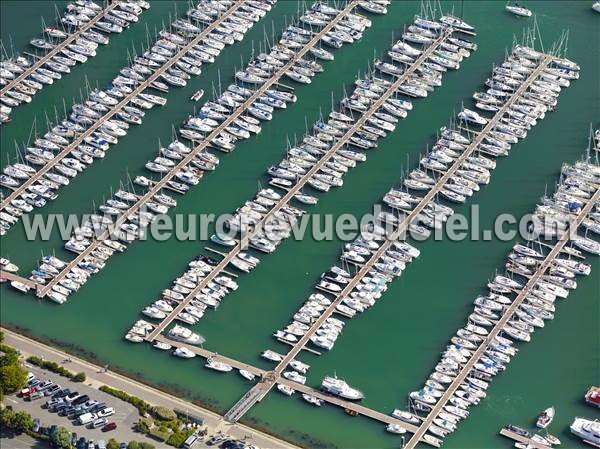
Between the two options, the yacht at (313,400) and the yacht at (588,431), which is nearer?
the yacht at (588,431)

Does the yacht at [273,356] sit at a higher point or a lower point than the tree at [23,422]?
higher

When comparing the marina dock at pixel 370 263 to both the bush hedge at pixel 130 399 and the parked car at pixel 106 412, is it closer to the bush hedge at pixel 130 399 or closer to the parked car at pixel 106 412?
the bush hedge at pixel 130 399

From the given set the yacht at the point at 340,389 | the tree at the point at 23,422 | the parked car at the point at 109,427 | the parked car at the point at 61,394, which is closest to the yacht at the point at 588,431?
the yacht at the point at 340,389

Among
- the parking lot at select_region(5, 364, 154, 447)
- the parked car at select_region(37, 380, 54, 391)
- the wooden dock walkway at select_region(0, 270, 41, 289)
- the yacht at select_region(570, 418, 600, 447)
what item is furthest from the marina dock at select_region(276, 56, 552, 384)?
the wooden dock walkway at select_region(0, 270, 41, 289)

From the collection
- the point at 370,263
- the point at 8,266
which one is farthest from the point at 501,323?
the point at 8,266

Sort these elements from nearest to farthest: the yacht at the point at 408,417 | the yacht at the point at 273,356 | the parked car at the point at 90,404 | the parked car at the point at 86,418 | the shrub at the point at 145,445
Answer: the shrub at the point at 145,445
the parked car at the point at 86,418
the yacht at the point at 408,417
the parked car at the point at 90,404
the yacht at the point at 273,356

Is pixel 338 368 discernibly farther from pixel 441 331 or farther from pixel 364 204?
pixel 364 204

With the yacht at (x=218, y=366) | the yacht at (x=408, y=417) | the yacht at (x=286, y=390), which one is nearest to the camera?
the yacht at (x=408, y=417)

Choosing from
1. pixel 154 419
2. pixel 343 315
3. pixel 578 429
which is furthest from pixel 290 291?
pixel 578 429
